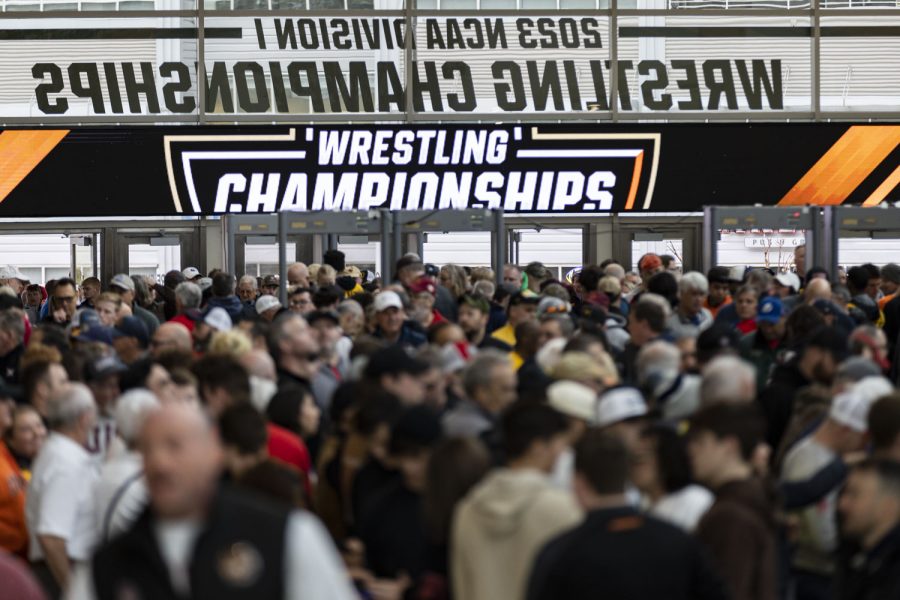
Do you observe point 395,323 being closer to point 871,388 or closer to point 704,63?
point 871,388

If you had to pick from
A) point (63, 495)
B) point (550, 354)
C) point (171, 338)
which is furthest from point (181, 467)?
point (171, 338)

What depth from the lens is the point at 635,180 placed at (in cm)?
1795

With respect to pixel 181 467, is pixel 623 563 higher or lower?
lower

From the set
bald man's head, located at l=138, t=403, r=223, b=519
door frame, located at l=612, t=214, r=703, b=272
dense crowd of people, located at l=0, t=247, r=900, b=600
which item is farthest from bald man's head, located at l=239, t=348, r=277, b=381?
door frame, located at l=612, t=214, r=703, b=272

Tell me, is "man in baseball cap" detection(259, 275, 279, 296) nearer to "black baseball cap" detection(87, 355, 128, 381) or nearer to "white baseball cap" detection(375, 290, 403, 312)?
"white baseball cap" detection(375, 290, 403, 312)

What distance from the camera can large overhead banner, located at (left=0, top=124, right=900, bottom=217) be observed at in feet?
58.1

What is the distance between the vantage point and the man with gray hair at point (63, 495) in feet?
19.8

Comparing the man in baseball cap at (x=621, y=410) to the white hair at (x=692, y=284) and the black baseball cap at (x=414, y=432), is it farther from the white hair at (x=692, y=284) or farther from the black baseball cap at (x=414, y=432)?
the white hair at (x=692, y=284)

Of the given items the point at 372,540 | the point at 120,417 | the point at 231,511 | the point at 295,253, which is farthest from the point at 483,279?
the point at 231,511

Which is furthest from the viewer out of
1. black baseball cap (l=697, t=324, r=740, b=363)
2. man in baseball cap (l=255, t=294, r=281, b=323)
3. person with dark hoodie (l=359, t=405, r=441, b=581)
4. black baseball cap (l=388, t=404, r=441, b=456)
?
man in baseball cap (l=255, t=294, r=281, b=323)

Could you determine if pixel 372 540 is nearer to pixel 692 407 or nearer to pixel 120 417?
pixel 120 417

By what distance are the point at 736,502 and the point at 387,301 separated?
18.8 ft

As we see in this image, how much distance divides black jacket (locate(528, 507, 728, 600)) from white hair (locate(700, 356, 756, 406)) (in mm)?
1997

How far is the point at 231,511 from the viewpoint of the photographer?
327 cm
